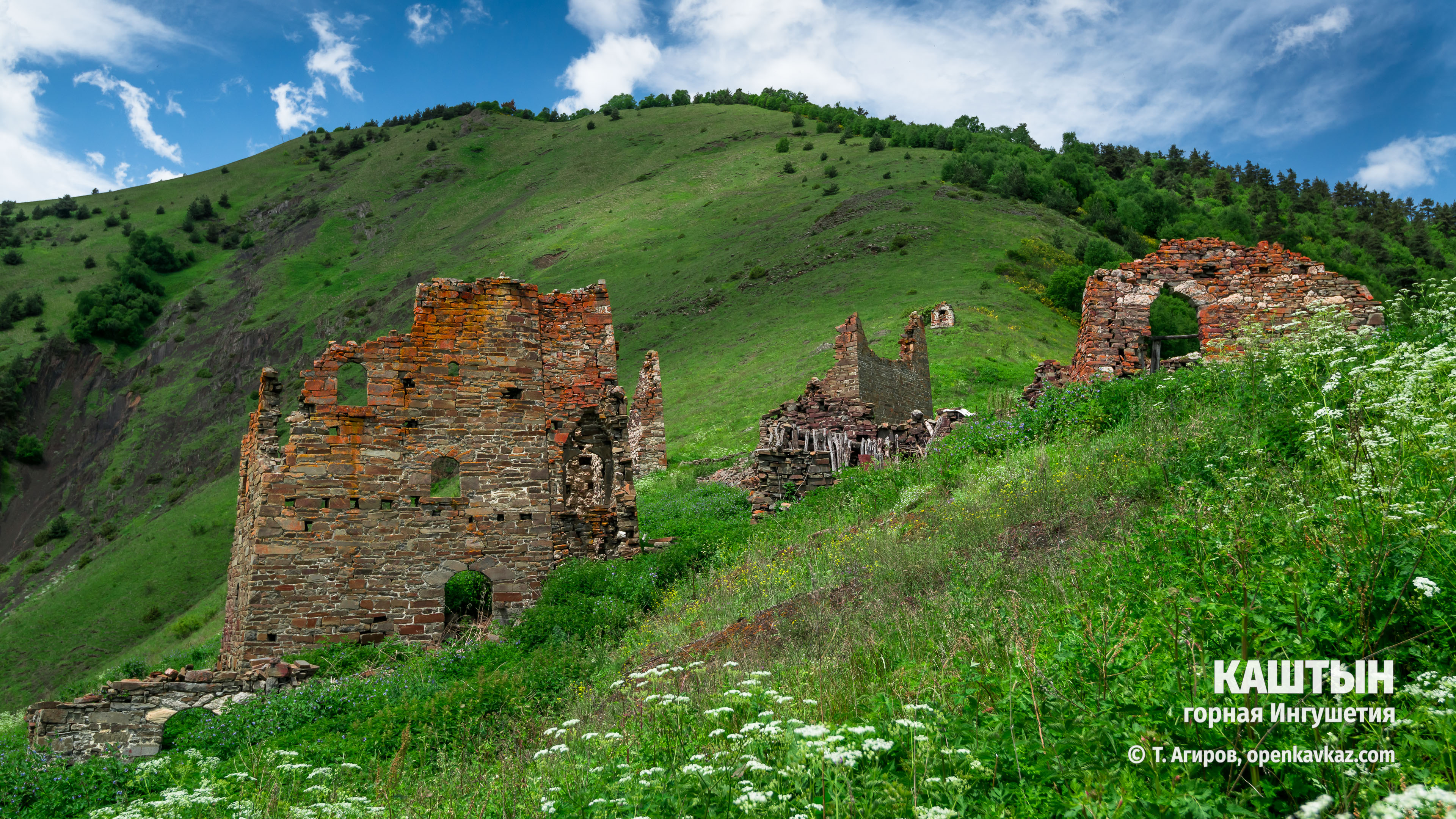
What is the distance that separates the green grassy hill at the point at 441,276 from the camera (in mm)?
36812

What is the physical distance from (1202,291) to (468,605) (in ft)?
53.2

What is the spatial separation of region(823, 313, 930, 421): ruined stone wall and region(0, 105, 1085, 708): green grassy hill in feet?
4.59

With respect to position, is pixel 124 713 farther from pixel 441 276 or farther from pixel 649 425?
pixel 441 276

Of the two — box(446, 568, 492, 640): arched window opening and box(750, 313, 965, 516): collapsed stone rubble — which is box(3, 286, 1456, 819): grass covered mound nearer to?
box(446, 568, 492, 640): arched window opening

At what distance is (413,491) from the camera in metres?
13.0

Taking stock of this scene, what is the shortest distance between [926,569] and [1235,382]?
5.11m

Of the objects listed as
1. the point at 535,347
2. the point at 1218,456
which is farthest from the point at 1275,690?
the point at 535,347

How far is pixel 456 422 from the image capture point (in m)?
13.4

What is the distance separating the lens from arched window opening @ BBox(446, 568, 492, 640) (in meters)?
12.9

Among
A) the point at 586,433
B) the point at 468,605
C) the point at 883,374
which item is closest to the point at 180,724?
the point at 468,605

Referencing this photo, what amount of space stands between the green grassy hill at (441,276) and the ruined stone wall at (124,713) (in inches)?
702

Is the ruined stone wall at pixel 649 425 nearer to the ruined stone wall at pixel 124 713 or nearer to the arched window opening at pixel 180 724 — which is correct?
the ruined stone wall at pixel 124 713

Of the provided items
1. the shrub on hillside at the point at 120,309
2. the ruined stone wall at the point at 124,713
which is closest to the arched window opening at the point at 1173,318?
the ruined stone wall at the point at 124,713

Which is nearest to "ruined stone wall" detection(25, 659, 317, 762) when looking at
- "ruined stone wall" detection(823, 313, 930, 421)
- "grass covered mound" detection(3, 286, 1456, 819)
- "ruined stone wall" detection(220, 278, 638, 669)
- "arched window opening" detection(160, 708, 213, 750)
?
"arched window opening" detection(160, 708, 213, 750)
